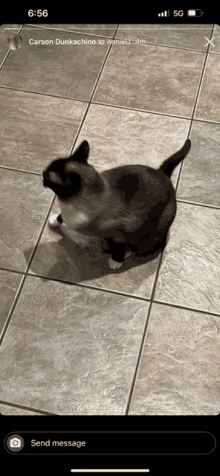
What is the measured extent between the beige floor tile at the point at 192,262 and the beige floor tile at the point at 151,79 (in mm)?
655

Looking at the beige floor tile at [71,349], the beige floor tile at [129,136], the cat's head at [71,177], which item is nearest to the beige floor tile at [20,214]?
the beige floor tile at [71,349]

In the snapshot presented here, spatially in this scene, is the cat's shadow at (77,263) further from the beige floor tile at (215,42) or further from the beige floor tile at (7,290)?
the beige floor tile at (215,42)

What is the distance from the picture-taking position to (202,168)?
1859 millimetres

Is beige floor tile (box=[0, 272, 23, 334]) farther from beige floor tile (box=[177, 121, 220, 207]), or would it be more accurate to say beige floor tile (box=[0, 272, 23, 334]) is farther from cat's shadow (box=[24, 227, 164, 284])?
beige floor tile (box=[177, 121, 220, 207])

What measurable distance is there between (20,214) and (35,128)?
0.53m

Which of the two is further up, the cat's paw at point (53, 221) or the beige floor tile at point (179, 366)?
the cat's paw at point (53, 221)

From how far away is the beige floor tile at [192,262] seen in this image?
5.19 ft

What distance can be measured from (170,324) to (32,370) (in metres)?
0.60

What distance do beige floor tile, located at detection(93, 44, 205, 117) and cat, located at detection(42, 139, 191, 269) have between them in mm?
645

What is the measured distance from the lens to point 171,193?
1.44 metres
